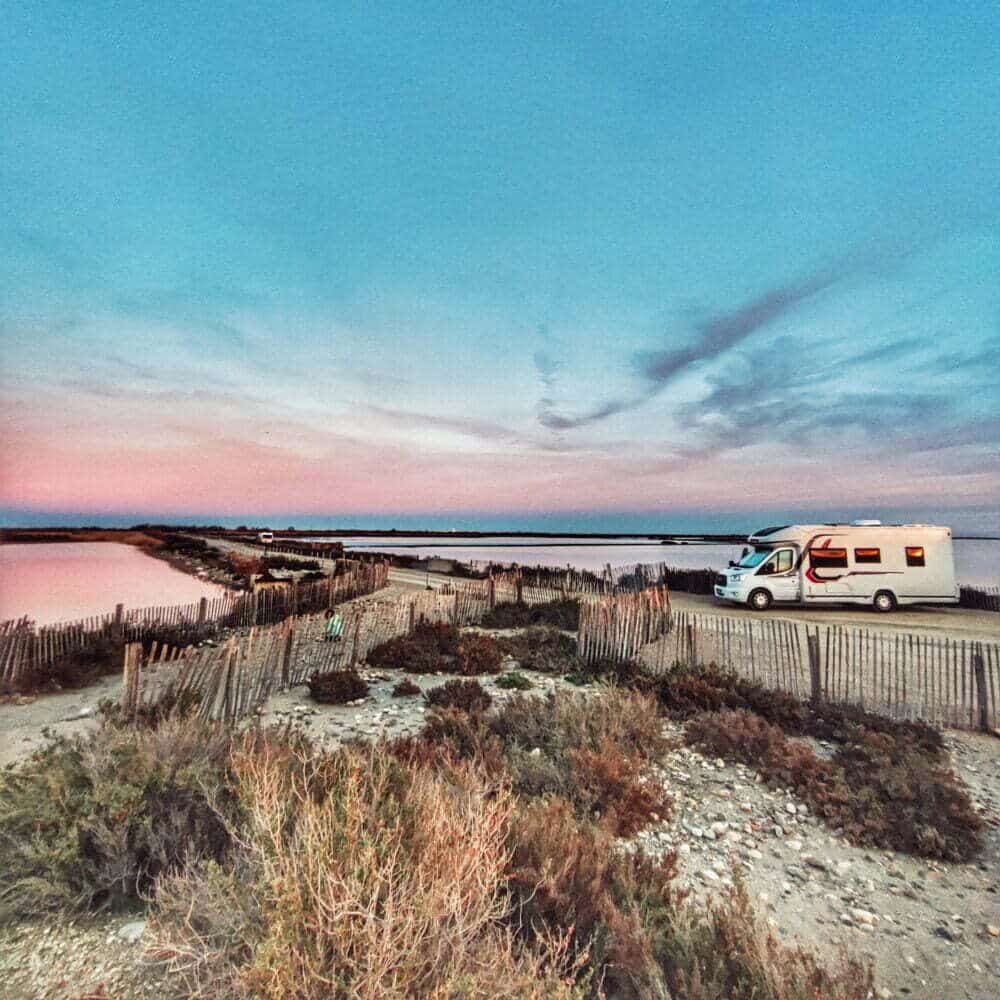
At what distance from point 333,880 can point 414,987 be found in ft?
1.80

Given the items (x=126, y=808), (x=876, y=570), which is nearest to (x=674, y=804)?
(x=126, y=808)

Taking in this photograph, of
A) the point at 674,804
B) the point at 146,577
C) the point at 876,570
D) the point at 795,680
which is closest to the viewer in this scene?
the point at 674,804

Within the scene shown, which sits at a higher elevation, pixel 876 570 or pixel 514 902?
pixel 876 570

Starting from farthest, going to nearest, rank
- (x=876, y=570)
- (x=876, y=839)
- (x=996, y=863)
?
(x=876, y=570), (x=876, y=839), (x=996, y=863)

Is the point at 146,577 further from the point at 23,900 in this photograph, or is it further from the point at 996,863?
the point at 996,863

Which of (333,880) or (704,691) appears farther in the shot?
(704,691)

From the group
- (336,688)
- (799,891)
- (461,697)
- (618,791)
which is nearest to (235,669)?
(336,688)

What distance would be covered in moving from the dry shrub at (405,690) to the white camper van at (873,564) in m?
13.6

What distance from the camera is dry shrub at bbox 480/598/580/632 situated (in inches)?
609

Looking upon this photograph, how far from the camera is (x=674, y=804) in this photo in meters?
5.68

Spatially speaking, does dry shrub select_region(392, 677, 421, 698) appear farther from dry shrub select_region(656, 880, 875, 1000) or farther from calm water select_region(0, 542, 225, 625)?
calm water select_region(0, 542, 225, 625)

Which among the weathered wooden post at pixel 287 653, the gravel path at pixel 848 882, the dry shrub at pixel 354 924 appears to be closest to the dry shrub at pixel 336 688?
the weathered wooden post at pixel 287 653

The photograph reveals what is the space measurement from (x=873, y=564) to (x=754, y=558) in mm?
3434

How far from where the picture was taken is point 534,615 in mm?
16141
